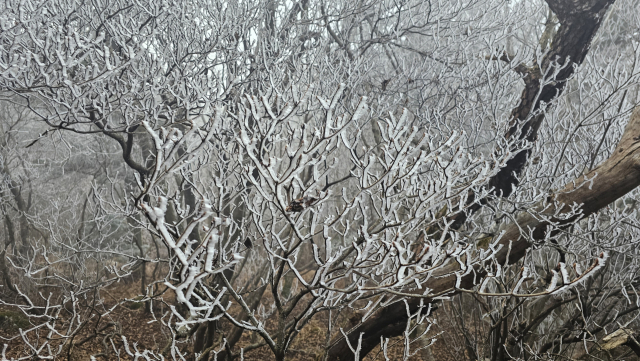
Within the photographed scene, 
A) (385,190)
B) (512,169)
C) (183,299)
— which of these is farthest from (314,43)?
(183,299)

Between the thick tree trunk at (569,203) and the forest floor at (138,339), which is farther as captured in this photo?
the forest floor at (138,339)

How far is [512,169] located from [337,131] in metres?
3.46

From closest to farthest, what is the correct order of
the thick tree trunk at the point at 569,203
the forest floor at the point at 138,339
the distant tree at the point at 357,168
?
the distant tree at the point at 357,168
the thick tree trunk at the point at 569,203
the forest floor at the point at 138,339

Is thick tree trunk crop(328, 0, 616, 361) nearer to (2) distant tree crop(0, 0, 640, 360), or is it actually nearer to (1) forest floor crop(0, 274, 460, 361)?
(2) distant tree crop(0, 0, 640, 360)

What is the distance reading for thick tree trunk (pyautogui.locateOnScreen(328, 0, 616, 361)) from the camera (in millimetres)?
3053

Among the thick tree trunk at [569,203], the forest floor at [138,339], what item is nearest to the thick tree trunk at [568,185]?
the thick tree trunk at [569,203]

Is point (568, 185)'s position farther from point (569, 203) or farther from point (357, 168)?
point (357, 168)

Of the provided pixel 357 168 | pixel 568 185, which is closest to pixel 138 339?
pixel 357 168

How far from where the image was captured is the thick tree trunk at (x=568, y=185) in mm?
3053

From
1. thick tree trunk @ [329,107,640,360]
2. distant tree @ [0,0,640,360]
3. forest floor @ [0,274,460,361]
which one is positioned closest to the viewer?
distant tree @ [0,0,640,360]

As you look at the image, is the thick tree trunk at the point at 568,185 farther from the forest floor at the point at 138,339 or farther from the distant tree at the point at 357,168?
the forest floor at the point at 138,339

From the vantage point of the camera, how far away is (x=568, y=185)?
3562 millimetres

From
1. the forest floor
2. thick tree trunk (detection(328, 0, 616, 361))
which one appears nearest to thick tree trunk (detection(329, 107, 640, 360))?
thick tree trunk (detection(328, 0, 616, 361))

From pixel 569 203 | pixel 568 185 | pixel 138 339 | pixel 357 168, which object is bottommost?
pixel 138 339
